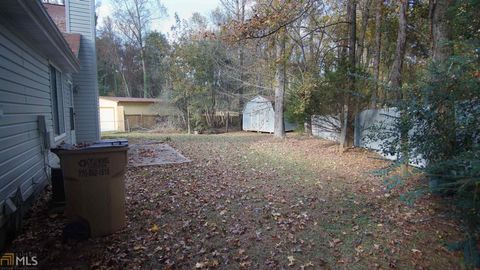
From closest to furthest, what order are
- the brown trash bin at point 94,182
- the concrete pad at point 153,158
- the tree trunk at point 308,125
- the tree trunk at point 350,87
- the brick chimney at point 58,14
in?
the brown trash bin at point 94,182 → the concrete pad at point 153,158 → the tree trunk at point 350,87 → the tree trunk at point 308,125 → the brick chimney at point 58,14

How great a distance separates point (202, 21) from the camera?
2045 centimetres

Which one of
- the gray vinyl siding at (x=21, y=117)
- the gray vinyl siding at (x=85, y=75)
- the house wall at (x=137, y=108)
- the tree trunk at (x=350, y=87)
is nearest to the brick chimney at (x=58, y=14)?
the gray vinyl siding at (x=85, y=75)

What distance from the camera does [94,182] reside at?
9.98 ft

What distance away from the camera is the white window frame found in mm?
6393

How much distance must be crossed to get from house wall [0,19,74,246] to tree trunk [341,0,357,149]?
24.8 feet

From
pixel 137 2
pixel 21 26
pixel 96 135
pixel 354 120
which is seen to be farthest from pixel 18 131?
pixel 137 2

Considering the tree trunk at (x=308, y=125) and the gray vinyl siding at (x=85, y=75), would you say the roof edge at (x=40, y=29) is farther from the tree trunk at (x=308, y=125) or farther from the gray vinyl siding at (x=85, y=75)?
the tree trunk at (x=308, y=125)

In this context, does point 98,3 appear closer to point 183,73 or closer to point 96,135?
point 183,73

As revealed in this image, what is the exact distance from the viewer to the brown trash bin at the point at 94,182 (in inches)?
117

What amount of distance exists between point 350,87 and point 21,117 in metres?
7.77

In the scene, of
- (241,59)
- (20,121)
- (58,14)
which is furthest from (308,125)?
(58,14)

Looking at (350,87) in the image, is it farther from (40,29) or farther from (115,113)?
(115,113)

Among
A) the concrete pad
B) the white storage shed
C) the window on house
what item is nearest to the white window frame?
the window on house

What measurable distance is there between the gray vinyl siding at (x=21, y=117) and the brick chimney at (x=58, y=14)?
5901mm
